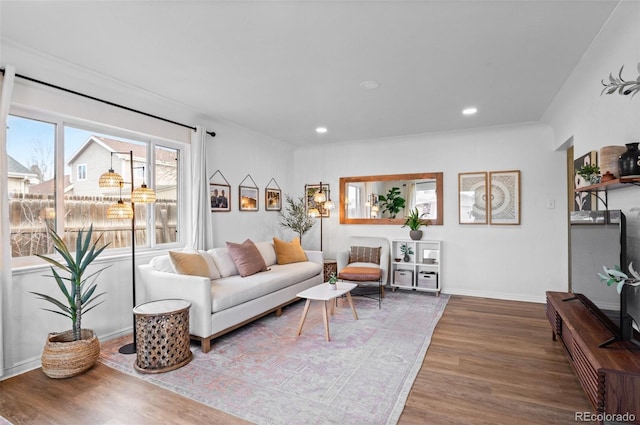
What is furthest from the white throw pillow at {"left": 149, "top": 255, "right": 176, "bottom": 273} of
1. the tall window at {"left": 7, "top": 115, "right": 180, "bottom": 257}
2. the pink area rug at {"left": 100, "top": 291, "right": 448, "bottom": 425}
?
the pink area rug at {"left": 100, "top": 291, "right": 448, "bottom": 425}

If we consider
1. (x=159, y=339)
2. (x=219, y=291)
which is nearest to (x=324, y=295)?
(x=219, y=291)

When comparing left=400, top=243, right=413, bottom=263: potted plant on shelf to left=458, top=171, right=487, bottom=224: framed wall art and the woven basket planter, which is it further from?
the woven basket planter

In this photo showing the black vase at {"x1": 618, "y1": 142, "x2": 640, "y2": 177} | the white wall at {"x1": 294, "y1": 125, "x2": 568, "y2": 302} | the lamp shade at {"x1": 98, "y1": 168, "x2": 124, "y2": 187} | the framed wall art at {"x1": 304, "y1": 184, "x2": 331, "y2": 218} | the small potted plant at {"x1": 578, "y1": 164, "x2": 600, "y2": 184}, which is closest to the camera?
the black vase at {"x1": 618, "y1": 142, "x2": 640, "y2": 177}

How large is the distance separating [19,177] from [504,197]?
229 inches

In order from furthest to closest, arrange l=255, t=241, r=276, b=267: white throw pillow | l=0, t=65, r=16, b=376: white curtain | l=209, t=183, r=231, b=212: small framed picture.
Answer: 1. l=255, t=241, r=276, b=267: white throw pillow
2. l=209, t=183, r=231, b=212: small framed picture
3. l=0, t=65, r=16, b=376: white curtain

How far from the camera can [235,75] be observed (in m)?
3.16

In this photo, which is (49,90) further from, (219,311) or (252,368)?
(252,368)

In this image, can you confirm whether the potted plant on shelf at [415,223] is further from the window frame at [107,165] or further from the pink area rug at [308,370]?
the window frame at [107,165]

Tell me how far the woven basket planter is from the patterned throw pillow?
3.71 meters

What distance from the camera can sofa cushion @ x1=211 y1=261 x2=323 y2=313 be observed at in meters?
3.31

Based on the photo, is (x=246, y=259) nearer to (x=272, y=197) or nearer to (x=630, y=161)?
(x=272, y=197)

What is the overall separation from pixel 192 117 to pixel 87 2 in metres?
2.28

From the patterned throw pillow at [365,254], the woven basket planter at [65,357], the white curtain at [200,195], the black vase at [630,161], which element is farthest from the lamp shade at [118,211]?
the black vase at [630,161]

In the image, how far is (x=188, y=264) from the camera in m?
3.45
